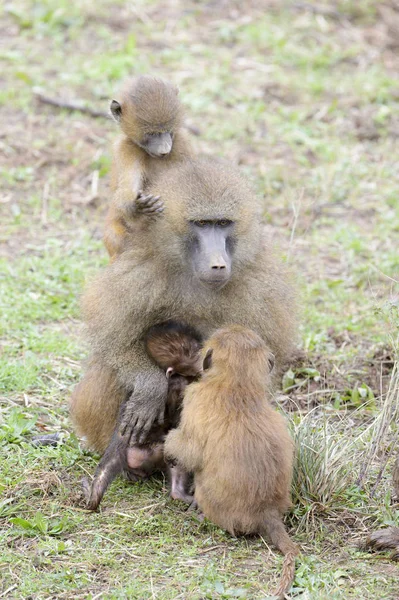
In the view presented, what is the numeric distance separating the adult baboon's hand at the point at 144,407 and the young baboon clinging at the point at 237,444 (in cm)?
41

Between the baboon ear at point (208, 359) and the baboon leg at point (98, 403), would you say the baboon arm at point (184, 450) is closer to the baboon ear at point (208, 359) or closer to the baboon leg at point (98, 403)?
the baboon ear at point (208, 359)

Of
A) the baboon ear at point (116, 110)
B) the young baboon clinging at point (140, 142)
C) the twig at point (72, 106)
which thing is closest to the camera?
the young baboon clinging at point (140, 142)

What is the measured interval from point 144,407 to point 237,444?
2.54 ft

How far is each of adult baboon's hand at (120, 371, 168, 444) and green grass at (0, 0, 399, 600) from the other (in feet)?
0.96

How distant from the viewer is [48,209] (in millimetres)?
7766

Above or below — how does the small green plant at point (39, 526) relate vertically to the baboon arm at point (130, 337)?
below

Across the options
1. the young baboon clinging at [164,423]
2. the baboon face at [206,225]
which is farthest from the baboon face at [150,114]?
the young baboon clinging at [164,423]

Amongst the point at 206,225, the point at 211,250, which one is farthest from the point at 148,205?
the point at 211,250

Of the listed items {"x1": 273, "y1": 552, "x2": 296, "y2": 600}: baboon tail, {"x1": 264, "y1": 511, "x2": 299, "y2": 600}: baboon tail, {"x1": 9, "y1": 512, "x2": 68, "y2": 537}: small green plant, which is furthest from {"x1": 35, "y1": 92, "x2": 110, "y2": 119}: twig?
{"x1": 273, "y1": 552, "x2": 296, "y2": 600}: baboon tail

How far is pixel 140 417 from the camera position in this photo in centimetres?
458

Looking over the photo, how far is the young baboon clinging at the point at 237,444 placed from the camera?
3.93 m

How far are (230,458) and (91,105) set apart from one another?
597 cm

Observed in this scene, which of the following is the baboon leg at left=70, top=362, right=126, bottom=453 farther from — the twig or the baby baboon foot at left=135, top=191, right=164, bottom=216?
the twig

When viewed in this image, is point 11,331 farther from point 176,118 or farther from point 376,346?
point 376,346
